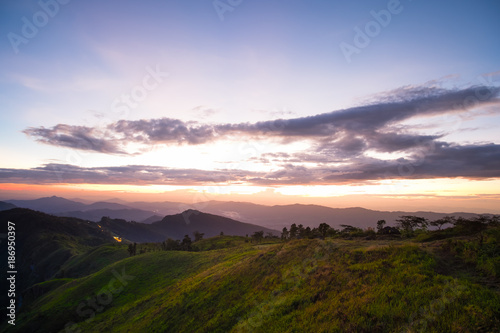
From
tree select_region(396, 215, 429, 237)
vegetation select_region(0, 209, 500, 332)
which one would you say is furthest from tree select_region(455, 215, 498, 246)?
tree select_region(396, 215, 429, 237)

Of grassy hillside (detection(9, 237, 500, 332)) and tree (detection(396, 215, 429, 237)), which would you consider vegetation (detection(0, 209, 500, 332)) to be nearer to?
grassy hillside (detection(9, 237, 500, 332))

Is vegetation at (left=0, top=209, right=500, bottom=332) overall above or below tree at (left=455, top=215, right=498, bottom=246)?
below

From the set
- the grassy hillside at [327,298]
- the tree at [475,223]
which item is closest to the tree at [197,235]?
the grassy hillside at [327,298]

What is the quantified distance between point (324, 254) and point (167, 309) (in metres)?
20.9

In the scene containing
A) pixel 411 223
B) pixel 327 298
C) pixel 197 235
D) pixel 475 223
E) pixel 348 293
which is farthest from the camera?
pixel 197 235

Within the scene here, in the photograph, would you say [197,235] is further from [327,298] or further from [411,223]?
[327,298]

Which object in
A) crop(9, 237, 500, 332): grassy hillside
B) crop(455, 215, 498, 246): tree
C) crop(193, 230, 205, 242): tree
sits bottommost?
crop(193, 230, 205, 242): tree

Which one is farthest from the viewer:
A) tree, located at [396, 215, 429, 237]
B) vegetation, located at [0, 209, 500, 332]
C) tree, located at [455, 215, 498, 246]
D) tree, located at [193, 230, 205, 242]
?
tree, located at [193, 230, 205, 242]

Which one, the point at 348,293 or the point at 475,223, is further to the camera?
the point at 475,223

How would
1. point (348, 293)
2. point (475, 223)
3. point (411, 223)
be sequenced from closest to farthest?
point (348, 293)
point (475, 223)
point (411, 223)

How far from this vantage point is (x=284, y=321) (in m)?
16.0

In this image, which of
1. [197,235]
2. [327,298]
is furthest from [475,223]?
[197,235]

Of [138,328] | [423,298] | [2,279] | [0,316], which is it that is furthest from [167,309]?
[2,279]

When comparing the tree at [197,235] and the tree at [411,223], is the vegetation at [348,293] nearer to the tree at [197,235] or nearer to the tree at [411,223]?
the tree at [411,223]
